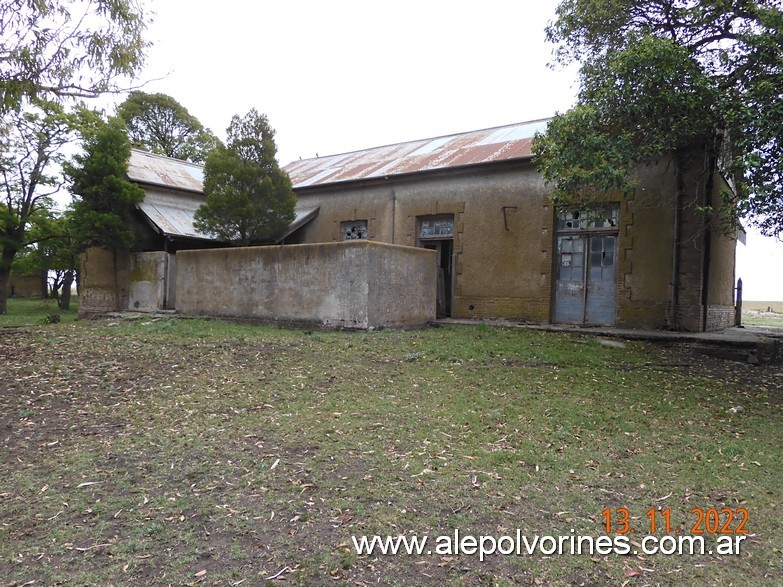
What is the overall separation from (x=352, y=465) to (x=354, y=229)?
12.6 meters

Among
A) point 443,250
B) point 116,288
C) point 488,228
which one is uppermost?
point 488,228

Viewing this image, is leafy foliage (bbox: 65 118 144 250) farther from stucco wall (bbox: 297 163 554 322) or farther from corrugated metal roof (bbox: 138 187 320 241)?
stucco wall (bbox: 297 163 554 322)

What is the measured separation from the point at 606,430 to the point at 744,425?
1.59m

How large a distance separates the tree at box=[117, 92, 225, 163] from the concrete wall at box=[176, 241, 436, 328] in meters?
19.1

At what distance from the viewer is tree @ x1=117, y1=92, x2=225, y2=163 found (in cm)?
→ 2866

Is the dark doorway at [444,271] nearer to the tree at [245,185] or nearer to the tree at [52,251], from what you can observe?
the tree at [245,185]

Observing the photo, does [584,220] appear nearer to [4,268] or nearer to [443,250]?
[443,250]

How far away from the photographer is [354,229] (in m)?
16.0

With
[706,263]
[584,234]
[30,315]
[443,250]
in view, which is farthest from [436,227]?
[30,315]

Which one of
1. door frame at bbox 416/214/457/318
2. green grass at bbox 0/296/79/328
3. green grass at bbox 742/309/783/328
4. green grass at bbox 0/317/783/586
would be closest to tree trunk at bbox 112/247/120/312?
green grass at bbox 0/296/79/328

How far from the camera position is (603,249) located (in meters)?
11.9

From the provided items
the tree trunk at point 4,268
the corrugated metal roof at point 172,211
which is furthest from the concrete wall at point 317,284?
the tree trunk at point 4,268

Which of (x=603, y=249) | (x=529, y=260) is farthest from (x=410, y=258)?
(x=603, y=249)

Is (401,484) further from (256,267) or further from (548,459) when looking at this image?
(256,267)
